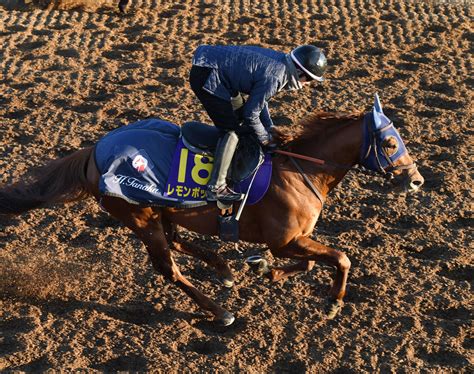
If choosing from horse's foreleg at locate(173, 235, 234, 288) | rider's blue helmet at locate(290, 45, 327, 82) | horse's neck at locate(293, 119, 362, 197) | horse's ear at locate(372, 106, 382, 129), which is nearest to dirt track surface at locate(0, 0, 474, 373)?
horse's foreleg at locate(173, 235, 234, 288)

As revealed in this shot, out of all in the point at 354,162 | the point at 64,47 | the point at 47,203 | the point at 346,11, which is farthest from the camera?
the point at 346,11

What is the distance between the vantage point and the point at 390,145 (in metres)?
5.06

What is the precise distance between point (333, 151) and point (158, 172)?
1187 millimetres

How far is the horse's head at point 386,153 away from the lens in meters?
5.06

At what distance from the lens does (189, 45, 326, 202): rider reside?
502 cm

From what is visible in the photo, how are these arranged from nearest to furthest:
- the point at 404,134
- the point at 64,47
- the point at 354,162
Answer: the point at 354,162 → the point at 404,134 → the point at 64,47

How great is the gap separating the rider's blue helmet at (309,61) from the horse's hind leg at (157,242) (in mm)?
1465

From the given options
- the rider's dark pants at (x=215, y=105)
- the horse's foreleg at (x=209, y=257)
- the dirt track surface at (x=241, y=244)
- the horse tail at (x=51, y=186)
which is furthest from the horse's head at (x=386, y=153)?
the horse tail at (x=51, y=186)

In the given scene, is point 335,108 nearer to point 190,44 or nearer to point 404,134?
point 404,134

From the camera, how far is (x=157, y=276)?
6.04 m

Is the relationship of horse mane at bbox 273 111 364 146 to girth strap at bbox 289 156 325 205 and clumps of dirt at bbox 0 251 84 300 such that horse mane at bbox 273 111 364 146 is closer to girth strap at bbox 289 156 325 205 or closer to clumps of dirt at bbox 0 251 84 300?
girth strap at bbox 289 156 325 205

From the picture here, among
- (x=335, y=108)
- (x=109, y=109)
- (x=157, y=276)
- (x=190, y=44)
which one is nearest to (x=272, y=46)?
(x=190, y=44)

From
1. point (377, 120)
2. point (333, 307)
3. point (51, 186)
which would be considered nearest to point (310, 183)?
point (377, 120)

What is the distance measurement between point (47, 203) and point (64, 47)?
4678 mm
